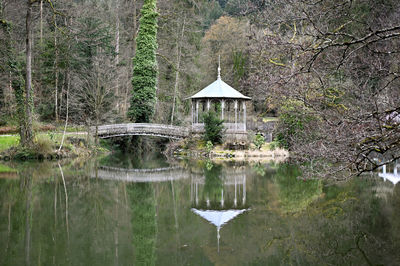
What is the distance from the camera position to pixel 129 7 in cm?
3216

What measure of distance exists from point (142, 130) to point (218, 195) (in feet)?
51.8

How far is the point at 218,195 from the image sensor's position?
1157cm

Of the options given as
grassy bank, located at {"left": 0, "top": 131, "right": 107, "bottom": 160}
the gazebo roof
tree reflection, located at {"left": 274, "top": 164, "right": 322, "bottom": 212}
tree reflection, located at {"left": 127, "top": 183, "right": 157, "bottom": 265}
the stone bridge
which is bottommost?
tree reflection, located at {"left": 127, "top": 183, "right": 157, "bottom": 265}

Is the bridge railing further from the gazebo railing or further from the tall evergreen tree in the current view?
the tall evergreen tree

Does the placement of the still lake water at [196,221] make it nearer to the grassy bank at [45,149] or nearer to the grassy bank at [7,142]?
the grassy bank at [45,149]

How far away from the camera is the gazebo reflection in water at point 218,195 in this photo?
8.91 metres

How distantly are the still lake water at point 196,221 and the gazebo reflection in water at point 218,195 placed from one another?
0.09 ft

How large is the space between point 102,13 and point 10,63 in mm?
14215

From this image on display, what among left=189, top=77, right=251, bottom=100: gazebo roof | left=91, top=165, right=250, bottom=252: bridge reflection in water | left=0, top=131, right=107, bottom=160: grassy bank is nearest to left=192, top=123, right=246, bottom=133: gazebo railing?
left=189, top=77, right=251, bottom=100: gazebo roof

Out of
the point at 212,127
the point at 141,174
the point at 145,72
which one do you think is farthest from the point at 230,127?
the point at 141,174

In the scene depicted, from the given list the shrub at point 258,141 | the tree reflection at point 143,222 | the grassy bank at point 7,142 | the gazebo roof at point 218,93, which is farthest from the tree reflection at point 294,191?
the grassy bank at point 7,142

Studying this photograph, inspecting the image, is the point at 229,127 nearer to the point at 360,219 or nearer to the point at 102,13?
the point at 102,13

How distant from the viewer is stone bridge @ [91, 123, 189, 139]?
26297 millimetres

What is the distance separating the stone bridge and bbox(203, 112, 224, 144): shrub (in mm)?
2472
